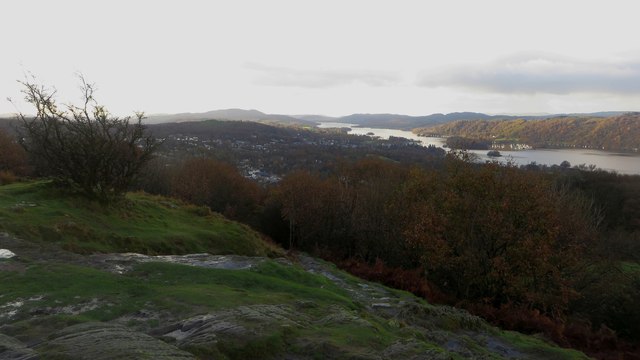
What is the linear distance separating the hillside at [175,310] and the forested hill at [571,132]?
435 feet

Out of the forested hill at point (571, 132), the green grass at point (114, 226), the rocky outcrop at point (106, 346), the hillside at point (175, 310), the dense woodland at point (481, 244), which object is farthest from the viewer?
the forested hill at point (571, 132)

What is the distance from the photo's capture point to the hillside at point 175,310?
22.9ft

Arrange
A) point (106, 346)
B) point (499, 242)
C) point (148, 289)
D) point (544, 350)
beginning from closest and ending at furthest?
point (106, 346)
point (148, 289)
point (544, 350)
point (499, 242)

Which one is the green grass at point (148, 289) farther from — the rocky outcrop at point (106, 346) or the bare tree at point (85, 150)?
the bare tree at point (85, 150)

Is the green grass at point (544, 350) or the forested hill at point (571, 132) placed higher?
the forested hill at point (571, 132)

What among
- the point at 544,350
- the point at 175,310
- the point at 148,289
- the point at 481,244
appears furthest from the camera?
the point at 481,244

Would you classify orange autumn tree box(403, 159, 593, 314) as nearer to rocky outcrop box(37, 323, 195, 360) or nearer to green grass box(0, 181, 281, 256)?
green grass box(0, 181, 281, 256)

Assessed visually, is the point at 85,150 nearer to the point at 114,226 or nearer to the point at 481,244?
the point at 114,226

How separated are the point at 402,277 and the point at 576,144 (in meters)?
160

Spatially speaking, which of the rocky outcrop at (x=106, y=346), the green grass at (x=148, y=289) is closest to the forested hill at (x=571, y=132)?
the green grass at (x=148, y=289)

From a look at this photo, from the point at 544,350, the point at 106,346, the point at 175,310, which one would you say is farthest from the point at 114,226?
the point at 544,350

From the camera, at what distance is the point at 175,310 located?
355 inches

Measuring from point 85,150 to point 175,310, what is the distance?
1547 centimetres

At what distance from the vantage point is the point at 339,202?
38312 millimetres
